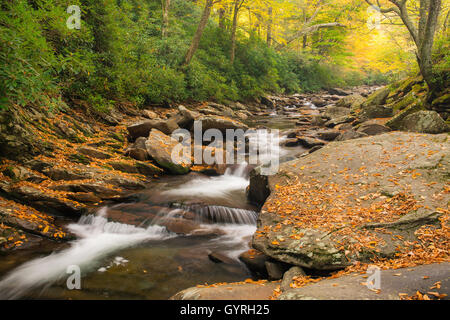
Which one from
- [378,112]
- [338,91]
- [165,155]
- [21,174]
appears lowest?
[21,174]

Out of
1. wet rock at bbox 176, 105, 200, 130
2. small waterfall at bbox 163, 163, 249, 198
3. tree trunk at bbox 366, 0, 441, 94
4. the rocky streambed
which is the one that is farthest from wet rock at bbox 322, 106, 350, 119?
wet rock at bbox 176, 105, 200, 130

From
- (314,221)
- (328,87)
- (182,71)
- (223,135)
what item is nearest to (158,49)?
(182,71)

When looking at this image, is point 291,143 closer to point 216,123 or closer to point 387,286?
point 216,123

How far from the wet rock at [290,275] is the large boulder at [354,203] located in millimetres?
92

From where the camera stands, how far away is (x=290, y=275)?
3434mm

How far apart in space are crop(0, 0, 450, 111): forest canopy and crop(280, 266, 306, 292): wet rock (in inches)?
188

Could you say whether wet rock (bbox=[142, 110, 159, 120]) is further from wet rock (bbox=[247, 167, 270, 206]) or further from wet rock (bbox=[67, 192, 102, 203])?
wet rock (bbox=[247, 167, 270, 206])

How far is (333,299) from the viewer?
2.41m

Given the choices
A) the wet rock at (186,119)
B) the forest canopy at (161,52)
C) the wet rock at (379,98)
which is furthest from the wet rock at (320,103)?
the wet rock at (186,119)

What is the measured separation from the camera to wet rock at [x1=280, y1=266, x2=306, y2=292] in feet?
10.6

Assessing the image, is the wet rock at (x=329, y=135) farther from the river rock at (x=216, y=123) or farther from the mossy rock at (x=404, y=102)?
the river rock at (x=216, y=123)

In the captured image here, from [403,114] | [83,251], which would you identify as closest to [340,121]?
[403,114]

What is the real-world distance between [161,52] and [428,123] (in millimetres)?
13229

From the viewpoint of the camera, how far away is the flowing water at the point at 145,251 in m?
3.78
